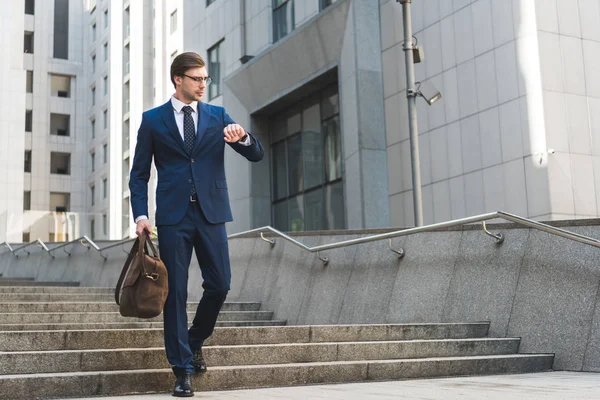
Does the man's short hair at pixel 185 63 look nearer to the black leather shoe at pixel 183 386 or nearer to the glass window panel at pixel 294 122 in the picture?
the black leather shoe at pixel 183 386

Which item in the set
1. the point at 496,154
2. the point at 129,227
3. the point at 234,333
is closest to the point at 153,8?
the point at 129,227

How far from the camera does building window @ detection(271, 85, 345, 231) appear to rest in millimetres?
21453

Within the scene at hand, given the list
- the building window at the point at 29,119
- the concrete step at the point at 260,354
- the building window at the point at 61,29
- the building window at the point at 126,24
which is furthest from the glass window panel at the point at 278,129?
the building window at the point at 61,29

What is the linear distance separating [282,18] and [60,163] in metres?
37.8

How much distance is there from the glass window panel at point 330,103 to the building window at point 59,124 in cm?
3943

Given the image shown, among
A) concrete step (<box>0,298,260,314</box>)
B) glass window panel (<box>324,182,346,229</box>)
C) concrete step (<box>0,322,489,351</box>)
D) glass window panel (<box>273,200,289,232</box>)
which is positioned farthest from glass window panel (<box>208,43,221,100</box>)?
concrete step (<box>0,322,489,351</box>)

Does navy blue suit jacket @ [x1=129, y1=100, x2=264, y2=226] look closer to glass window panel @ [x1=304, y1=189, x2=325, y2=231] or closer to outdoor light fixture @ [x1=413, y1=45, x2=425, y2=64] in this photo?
outdoor light fixture @ [x1=413, y1=45, x2=425, y2=64]

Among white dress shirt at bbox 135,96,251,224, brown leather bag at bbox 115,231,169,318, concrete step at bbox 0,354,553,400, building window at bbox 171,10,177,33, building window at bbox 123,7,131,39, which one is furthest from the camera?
building window at bbox 123,7,131,39

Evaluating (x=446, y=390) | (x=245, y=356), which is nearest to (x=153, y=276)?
(x=245, y=356)

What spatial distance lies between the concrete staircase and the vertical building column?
37.5 feet

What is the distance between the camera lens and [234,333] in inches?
269

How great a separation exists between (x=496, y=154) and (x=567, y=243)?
934 centimetres

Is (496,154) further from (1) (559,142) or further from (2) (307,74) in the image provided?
(2) (307,74)

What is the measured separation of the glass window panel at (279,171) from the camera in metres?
24.1
